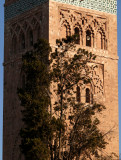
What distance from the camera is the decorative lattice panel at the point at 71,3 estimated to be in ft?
90.6

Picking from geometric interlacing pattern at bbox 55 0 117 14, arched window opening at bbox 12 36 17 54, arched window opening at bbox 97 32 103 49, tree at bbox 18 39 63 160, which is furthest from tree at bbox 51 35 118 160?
arched window opening at bbox 12 36 17 54

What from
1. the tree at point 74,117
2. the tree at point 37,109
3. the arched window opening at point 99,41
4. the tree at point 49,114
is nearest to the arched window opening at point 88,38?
the arched window opening at point 99,41

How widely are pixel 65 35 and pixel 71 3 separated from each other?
1141 millimetres

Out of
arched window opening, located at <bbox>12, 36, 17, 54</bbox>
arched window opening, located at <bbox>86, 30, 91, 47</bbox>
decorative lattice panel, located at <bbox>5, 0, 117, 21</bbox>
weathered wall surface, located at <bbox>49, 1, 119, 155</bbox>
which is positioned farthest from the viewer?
arched window opening, located at <bbox>12, 36, 17, 54</bbox>

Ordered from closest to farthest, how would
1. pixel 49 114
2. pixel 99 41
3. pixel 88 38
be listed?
1. pixel 49 114
2. pixel 88 38
3. pixel 99 41

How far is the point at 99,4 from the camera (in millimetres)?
28234

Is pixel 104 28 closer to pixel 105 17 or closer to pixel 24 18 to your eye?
pixel 105 17

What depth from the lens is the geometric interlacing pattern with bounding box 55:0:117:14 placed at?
2762 centimetres

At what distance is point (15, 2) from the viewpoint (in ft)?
93.7

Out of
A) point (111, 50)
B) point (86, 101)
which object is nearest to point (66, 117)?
point (86, 101)

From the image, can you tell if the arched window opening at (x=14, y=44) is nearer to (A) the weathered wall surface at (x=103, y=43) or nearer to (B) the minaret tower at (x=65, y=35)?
(B) the minaret tower at (x=65, y=35)

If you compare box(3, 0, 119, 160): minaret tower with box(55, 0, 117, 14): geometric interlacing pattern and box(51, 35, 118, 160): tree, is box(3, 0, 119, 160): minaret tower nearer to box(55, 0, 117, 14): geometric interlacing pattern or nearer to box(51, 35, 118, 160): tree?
box(55, 0, 117, 14): geometric interlacing pattern

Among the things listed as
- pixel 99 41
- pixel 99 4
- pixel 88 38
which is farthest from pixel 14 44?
pixel 99 4

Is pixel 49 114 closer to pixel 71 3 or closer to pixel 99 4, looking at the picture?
pixel 71 3
